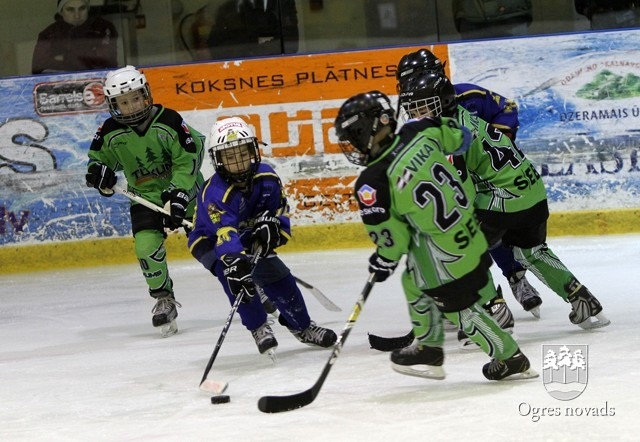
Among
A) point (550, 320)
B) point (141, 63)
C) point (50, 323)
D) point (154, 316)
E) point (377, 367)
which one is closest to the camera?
point (377, 367)

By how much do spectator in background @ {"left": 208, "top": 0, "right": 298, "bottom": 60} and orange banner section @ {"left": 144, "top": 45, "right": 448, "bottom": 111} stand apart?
12 cm

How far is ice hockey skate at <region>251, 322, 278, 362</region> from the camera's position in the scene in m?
4.25

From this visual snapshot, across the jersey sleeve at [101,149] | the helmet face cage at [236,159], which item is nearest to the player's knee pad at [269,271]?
the helmet face cage at [236,159]

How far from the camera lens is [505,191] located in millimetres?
4355

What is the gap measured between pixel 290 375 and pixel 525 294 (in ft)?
3.99

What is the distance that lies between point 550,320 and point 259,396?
151cm

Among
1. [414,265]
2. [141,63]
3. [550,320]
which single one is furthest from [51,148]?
[414,265]

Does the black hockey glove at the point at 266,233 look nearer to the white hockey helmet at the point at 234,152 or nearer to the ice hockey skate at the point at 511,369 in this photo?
the white hockey helmet at the point at 234,152

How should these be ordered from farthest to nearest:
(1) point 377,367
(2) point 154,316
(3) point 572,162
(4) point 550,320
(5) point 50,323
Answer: (3) point 572,162 → (5) point 50,323 → (2) point 154,316 → (4) point 550,320 → (1) point 377,367

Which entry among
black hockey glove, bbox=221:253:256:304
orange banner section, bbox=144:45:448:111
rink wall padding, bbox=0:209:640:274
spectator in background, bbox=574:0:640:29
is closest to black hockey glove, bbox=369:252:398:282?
black hockey glove, bbox=221:253:256:304

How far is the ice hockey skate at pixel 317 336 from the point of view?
14.7 ft

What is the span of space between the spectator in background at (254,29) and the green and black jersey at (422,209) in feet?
12.4

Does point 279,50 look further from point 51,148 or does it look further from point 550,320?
point 550,320

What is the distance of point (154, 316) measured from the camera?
511 centimetres
